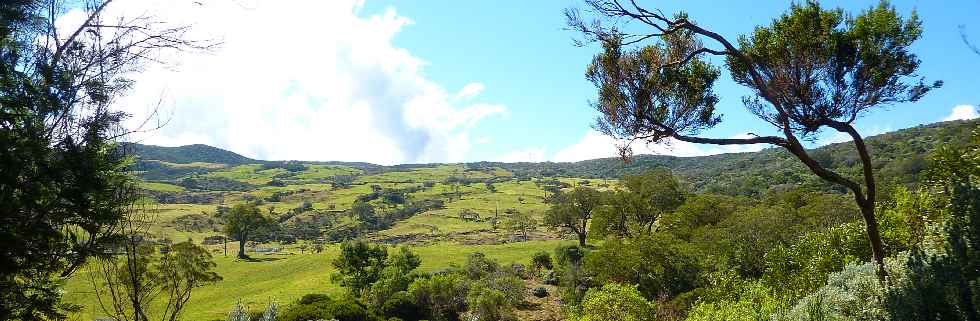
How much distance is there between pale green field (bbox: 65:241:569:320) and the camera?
4056 cm

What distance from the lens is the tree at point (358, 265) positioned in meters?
44.4

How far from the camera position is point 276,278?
53.9m

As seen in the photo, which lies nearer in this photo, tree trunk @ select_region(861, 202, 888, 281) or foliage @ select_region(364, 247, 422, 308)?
tree trunk @ select_region(861, 202, 888, 281)

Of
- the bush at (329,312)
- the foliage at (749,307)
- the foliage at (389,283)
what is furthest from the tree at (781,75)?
the foliage at (389,283)

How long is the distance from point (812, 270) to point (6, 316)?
2020 centimetres

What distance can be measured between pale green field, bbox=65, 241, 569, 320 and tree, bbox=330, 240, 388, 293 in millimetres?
2435

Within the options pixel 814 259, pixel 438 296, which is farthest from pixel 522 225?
pixel 814 259

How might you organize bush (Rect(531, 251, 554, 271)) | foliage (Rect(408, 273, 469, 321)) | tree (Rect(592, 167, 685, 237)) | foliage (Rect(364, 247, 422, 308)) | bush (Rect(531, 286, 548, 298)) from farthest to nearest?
1. bush (Rect(531, 251, 554, 271))
2. tree (Rect(592, 167, 685, 237))
3. bush (Rect(531, 286, 548, 298))
4. foliage (Rect(364, 247, 422, 308))
5. foliage (Rect(408, 273, 469, 321))

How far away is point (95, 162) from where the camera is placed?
23.7ft

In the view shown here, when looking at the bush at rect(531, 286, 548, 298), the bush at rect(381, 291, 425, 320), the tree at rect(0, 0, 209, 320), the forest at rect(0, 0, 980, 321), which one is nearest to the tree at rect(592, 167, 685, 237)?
the bush at rect(531, 286, 548, 298)

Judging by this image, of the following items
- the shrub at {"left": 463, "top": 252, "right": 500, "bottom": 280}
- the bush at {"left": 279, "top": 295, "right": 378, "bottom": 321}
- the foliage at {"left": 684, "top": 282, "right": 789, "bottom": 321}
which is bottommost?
the shrub at {"left": 463, "top": 252, "right": 500, "bottom": 280}

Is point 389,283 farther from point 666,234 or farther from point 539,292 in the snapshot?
point 666,234

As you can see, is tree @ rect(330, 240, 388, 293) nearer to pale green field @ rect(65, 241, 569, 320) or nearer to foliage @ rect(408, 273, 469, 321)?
pale green field @ rect(65, 241, 569, 320)

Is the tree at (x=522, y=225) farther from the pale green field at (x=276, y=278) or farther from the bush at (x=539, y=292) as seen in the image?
the bush at (x=539, y=292)
